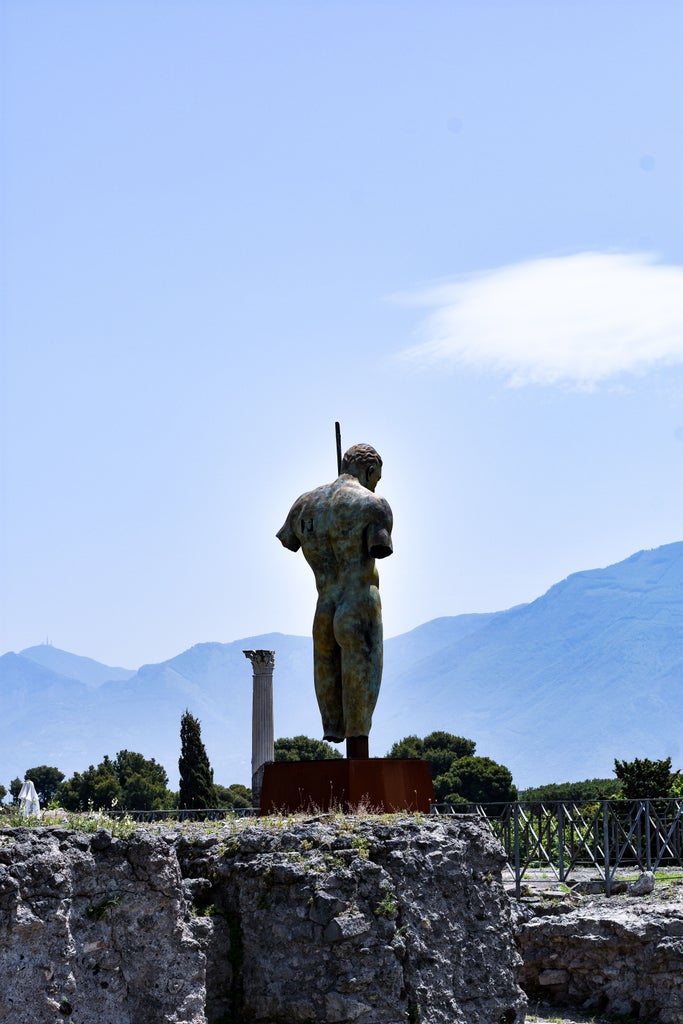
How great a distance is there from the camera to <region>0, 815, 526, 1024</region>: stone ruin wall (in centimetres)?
945

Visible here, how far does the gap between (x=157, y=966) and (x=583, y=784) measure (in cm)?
5192

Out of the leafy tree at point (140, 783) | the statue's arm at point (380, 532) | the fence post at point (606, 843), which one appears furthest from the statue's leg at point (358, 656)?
the leafy tree at point (140, 783)

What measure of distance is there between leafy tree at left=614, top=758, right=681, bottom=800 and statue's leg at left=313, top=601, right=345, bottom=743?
31.6 ft

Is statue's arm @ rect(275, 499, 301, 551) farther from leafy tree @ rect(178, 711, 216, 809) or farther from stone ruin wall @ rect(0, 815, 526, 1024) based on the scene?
leafy tree @ rect(178, 711, 216, 809)

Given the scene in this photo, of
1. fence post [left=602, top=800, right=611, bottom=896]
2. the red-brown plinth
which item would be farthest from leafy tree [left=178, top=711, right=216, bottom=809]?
the red-brown plinth

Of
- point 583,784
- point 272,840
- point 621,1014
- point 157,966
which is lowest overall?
point 621,1014

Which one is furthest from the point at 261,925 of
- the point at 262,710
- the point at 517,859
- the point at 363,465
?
the point at 262,710

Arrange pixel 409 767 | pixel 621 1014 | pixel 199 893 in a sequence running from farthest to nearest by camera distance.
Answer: pixel 621 1014
pixel 409 767
pixel 199 893

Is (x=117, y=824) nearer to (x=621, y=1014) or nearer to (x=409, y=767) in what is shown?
(x=409, y=767)

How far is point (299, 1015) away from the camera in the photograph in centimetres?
1074

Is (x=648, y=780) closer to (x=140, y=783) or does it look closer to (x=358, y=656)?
(x=358, y=656)

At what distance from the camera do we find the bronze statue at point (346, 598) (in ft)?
44.0

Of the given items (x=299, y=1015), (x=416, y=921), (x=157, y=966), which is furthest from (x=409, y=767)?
(x=157, y=966)

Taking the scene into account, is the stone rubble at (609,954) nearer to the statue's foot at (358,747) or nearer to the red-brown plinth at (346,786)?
the red-brown plinth at (346,786)
